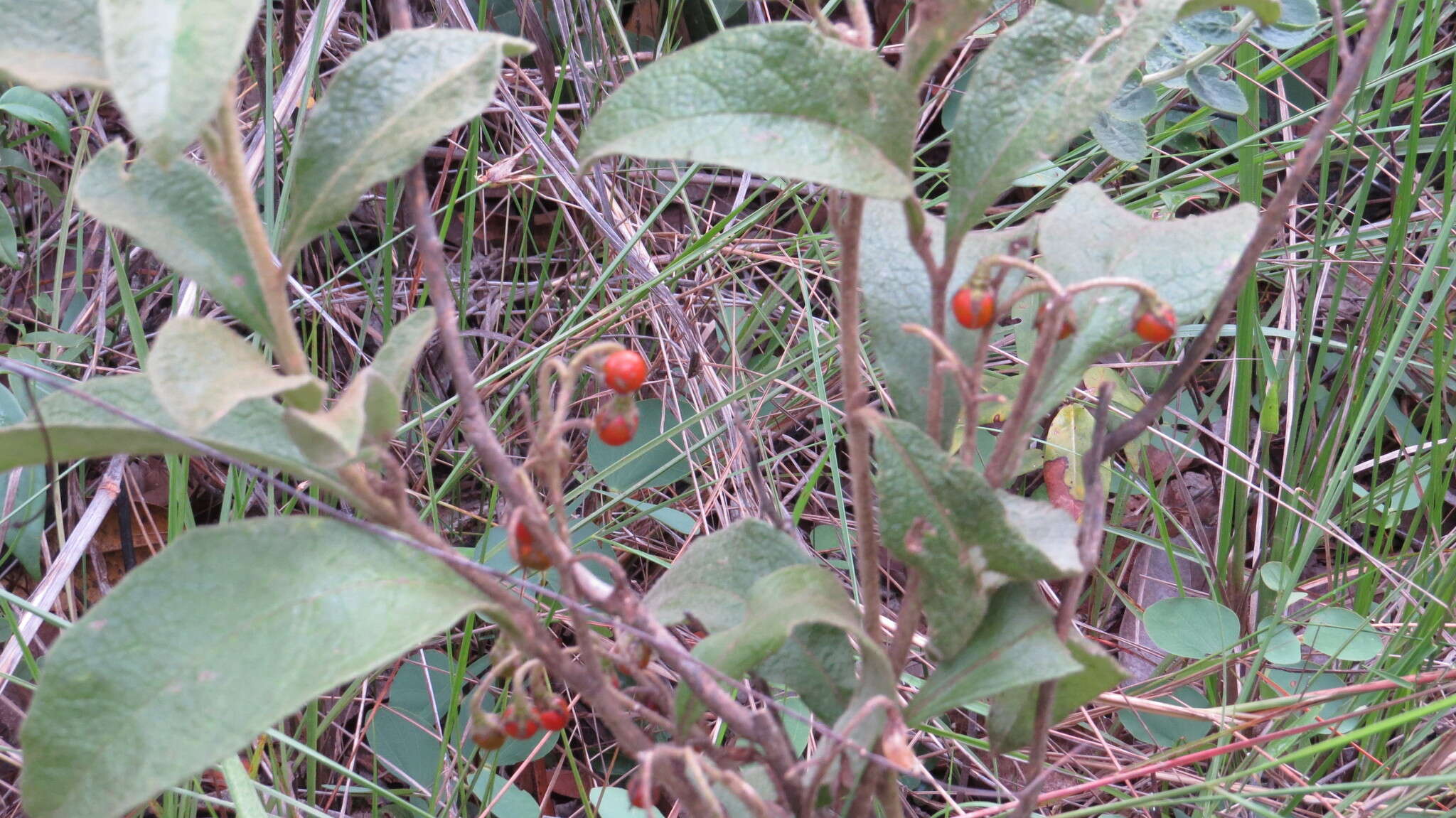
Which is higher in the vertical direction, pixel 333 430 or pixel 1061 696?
pixel 333 430

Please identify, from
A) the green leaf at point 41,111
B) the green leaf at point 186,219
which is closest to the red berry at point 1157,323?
the green leaf at point 186,219

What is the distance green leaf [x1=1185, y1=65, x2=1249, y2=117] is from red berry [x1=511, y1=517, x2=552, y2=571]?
115 centimetres

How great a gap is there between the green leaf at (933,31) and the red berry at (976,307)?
0.37ft

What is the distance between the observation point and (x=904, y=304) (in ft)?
2.38

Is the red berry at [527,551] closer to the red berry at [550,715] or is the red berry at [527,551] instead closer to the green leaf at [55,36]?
the red berry at [550,715]

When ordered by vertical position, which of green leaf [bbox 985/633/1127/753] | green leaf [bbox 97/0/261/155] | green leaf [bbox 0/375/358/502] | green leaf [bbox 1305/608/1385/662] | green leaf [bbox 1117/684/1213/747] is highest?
green leaf [bbox 97/0/261/155]

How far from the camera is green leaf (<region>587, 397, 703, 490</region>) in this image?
166 cm

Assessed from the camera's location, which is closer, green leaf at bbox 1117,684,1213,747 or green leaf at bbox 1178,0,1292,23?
green leaf at bbox 1178,0,1292,23

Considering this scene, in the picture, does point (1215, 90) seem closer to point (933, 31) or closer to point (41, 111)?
point (933, 31)

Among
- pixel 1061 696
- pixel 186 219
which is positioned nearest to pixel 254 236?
pixel 186 219

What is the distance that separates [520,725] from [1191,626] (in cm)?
105

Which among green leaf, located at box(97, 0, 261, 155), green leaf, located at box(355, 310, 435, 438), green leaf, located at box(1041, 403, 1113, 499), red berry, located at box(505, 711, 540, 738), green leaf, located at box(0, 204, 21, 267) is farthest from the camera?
green leaf, located at box(0, 204, 21, 267)

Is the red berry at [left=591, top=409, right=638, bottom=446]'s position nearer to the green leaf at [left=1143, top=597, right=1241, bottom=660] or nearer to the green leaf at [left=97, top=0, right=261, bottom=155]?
the green leaf at [left=97, top=0, right=261, bottom=155]

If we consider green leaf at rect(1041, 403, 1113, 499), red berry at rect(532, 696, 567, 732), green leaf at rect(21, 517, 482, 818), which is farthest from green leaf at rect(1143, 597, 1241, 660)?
green leaf at rect(21, 517, 482, 818)
